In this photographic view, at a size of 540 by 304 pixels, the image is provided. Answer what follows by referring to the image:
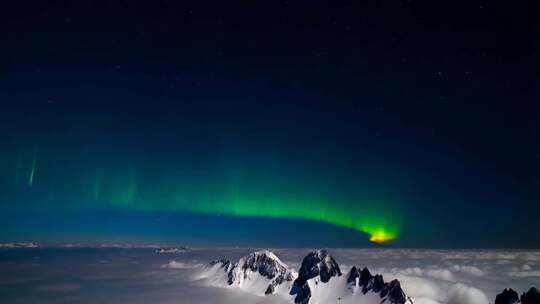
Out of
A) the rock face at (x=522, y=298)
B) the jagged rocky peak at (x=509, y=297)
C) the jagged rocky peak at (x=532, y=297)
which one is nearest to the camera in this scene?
the jagged rocky peak at (x=532, y=297)

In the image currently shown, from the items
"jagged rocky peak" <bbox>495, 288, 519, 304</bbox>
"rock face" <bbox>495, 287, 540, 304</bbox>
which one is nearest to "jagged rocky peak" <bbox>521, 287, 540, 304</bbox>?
"rock face" <bbox>495, 287, 540, 304</bbox>

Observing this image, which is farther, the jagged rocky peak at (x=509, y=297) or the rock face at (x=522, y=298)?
the jagged rocky peak at (x=509, y=297)

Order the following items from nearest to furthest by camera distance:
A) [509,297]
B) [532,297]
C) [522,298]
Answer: [532,297], [522,298], [509,297]

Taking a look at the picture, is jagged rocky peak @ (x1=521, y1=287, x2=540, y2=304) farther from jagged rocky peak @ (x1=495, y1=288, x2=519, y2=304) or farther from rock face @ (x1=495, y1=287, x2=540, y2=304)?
jagged rocky peak @ (x1=495, y1=288, x2=519, y2=304)

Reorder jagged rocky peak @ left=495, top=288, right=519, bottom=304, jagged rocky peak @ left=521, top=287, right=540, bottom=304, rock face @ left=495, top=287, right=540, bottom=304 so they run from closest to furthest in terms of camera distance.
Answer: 1. jagged rocky peak @ left=521, top=287, right=540, bottom=304
2. rock face @ left=495, top=287, right=540, bottom=304
3. jagged rocky peak @ left=495, top=288, right=519, bottom=304

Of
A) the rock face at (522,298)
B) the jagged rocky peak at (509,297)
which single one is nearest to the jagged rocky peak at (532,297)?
the rock face at (522,298)

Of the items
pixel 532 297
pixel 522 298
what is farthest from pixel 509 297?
pixel 532 297

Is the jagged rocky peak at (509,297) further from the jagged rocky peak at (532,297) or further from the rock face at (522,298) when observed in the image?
the jagged rocky peak at (532,297)

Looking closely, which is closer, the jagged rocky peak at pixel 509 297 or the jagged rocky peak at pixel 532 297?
the jagged rocky peak at pixel 532 297

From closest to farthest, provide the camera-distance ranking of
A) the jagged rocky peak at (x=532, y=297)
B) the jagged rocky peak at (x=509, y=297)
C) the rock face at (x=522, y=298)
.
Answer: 1. the jagged rocky peak at (x=532, y=297)
2. the rock face at (x=522, y=298)
3. the jagged rocky peak at (x=509, y=297)

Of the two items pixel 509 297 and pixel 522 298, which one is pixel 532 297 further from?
pixel 509 297
